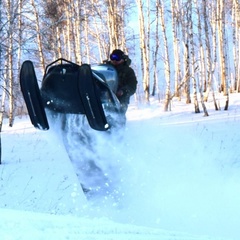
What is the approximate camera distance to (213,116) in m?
15.5

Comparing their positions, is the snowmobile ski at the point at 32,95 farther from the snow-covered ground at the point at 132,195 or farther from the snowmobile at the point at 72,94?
the snow-covered ground at the point at 132,195

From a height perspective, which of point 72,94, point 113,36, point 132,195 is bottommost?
point 132,195

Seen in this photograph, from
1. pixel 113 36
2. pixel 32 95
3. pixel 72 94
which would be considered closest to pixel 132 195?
pixel 72 94

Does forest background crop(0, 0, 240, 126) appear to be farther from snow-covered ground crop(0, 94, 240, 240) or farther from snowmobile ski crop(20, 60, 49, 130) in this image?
snowmobile ski crop(20, 60, 49, 130)

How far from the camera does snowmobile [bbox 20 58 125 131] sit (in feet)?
17.1

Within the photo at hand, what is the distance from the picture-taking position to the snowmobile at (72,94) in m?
5.20

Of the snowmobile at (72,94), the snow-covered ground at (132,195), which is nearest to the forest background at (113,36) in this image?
the snow-covered ground at (132,195)

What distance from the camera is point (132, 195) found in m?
5.78

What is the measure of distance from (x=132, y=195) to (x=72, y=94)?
1.53 meters

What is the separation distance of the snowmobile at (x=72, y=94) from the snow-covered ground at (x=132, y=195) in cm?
34

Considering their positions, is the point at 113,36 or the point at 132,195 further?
the point at 113,36

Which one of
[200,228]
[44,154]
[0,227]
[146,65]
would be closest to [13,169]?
[44,154]

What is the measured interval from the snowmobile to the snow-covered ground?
1.13 feet

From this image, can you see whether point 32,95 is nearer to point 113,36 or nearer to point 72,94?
point 72,94
